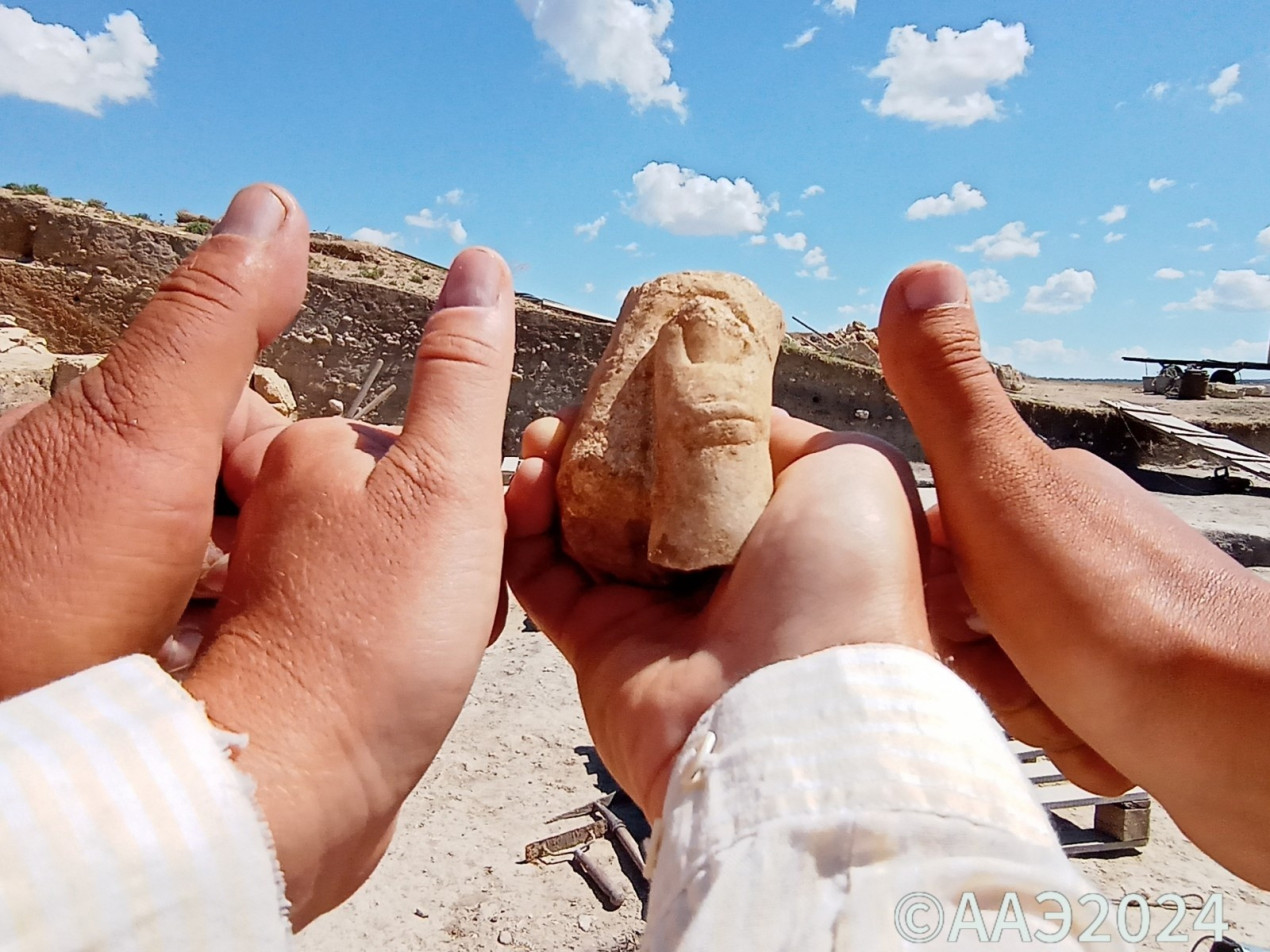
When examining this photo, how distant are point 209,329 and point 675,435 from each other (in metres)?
0.77

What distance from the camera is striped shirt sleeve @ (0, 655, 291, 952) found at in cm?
79

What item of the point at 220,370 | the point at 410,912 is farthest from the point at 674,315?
the point at 410,912

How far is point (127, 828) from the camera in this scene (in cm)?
84

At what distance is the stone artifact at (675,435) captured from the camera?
153 centimetres

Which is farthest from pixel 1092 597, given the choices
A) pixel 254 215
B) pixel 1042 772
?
pixel 1042 772

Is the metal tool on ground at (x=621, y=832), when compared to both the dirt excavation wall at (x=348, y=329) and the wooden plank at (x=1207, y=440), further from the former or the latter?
the wooden plank at (x=1207, y=440)

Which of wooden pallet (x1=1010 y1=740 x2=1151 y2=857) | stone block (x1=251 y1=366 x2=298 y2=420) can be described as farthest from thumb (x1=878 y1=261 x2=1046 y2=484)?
stone block (x1=251 y1=366 x2=298 y2=420)

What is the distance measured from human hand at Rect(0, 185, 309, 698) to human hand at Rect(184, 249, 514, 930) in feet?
0.36

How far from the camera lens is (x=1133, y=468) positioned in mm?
13453

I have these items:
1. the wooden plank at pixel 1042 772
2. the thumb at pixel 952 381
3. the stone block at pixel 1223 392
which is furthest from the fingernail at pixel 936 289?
the stone block at pixel 1223 392

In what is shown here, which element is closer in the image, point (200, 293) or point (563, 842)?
point (200, 293)

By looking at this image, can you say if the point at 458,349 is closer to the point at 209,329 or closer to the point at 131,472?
the point at 209,329

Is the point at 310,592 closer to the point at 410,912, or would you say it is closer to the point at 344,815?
the point at 344,815

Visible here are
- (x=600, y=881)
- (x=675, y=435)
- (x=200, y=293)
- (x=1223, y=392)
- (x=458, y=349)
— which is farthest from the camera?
(x=1223, y=392)
